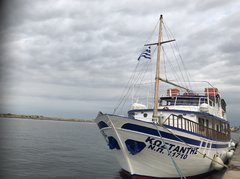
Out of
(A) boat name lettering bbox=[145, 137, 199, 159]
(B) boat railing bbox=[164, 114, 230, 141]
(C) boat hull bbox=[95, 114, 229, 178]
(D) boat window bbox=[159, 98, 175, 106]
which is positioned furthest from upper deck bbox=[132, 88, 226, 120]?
(A) boat name lettering bbox=[145, 137, 199, 159]

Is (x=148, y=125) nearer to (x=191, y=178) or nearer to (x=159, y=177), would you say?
(x=159, y=177)

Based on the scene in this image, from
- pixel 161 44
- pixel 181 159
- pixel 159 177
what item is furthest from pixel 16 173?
pixel 161 44

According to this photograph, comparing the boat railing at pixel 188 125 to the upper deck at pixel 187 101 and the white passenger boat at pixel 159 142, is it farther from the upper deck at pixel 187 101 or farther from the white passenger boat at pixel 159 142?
the upper deck at pixel 187 101

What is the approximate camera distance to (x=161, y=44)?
1636 cm

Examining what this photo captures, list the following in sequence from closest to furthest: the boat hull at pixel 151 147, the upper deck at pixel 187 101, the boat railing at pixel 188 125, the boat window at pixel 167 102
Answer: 1. the boat hull at pixel 151 147
2. the boat railing at pixel 188 125
3. the upper deck at pixel 187 101
4. the boat window at pixel 167 102

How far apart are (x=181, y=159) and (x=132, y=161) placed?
2680 millimetres

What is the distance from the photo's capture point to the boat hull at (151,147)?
14.4 metres

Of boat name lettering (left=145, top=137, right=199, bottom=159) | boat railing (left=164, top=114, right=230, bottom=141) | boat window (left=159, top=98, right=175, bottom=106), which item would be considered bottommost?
boat name lettering (left=145, top=137, right=199, bottom=159)

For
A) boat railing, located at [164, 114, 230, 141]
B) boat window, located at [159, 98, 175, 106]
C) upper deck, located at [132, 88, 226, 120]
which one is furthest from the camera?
boat window, located at [159, 98, 175, 106]

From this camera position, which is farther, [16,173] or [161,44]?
[16,173]

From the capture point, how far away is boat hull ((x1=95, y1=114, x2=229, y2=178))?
14.4 metres

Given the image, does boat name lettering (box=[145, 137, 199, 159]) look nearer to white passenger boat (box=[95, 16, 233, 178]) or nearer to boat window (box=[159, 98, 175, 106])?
white passenger boat (box=[95, 16, 233, 178])

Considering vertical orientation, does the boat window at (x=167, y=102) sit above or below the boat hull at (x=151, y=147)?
above

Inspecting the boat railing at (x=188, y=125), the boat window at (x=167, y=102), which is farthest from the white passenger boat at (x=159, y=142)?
the boat window at (x=167, y=102)
